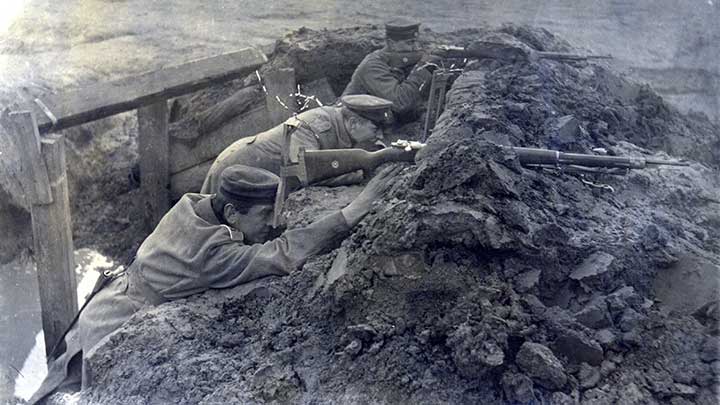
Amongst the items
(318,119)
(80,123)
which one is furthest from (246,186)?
(80,123)

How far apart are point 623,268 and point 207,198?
8.56 feet

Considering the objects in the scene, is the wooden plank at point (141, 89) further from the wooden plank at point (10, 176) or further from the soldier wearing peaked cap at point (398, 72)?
the soldier wearing peaked cap at point (398, 72)

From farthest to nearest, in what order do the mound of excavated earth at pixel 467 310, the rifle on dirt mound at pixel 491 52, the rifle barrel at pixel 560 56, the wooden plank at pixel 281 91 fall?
the wooden plank at pixel 281 91 → the rifle barrel at pixel 560 56 → the rifle on dirt mound at pixel 491 52 → the mound of excavated earth at pixel 467 310

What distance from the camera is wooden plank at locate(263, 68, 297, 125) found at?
8.50 m

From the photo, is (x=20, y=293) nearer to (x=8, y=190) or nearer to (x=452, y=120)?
(x=8, y=190)

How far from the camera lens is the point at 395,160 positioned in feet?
18.8

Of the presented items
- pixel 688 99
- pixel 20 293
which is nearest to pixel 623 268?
pixel 688 99

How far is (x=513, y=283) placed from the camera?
4516 millimetres

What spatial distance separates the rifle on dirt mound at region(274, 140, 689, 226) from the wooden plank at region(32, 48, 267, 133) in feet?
7.27

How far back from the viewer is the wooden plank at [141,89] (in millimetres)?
7574

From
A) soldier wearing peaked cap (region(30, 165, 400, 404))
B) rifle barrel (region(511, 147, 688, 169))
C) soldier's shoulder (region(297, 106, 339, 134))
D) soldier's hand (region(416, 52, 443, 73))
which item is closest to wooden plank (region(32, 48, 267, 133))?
soldier's shoulder (region(297, 106, 339, 134))

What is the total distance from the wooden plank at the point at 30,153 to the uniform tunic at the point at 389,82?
2.73 m

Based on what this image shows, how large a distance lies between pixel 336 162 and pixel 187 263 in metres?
1.21

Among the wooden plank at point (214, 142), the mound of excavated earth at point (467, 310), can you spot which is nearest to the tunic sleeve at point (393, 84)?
the wooden plank at point (214, 142)
